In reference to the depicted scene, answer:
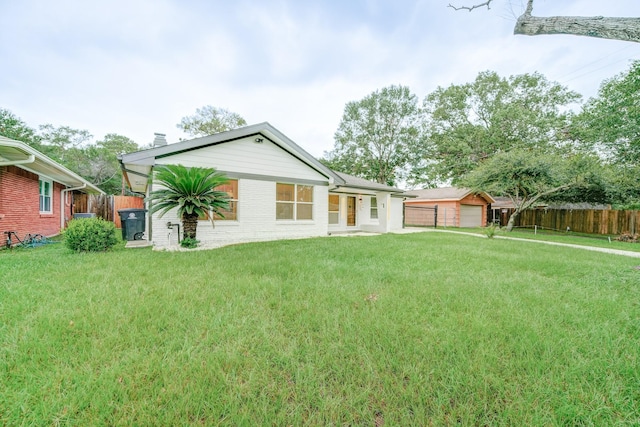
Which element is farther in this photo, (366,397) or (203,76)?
(203,76)

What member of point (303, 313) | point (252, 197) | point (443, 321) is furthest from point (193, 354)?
point (252, 197)

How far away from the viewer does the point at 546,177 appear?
14375 millimetres

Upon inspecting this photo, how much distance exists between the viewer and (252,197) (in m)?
9.44

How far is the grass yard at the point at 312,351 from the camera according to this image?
1.61 metres

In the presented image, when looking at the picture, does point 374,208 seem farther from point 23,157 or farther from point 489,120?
point 489,120

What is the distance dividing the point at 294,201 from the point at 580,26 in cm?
883

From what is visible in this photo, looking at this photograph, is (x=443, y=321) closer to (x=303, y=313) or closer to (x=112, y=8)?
(x=303, y=313)

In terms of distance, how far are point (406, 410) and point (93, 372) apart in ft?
7.34

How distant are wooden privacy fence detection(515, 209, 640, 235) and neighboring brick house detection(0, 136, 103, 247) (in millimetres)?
26615

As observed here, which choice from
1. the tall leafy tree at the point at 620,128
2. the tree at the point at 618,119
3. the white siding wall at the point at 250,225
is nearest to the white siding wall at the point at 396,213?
the white siding wall at the point at 250,225

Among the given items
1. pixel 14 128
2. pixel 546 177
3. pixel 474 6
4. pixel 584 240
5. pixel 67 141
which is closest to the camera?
pixel 474 6

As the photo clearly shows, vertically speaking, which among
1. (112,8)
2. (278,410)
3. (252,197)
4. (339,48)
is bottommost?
(278,410)

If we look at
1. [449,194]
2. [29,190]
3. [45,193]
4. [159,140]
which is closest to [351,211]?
[159,140]

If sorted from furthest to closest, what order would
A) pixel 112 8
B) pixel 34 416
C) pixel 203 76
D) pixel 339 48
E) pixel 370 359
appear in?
pixel 203 76
pixel 339 48
pixel 112 8
pixel 370 359
pixel 34 416
